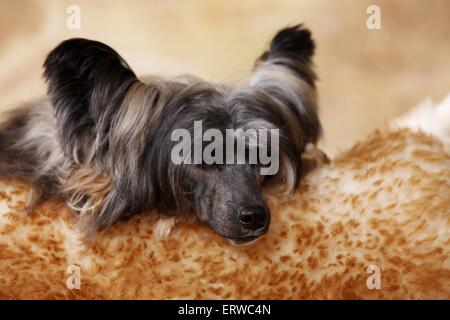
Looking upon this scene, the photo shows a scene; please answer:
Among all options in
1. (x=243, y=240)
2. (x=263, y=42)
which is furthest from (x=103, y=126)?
(x=263, y=42)

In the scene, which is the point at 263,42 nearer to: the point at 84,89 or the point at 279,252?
the point at 84,89

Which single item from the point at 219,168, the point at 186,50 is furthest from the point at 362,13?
the point at 219,168

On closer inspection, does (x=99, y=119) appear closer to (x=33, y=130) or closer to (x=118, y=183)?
(x=118, y=183)

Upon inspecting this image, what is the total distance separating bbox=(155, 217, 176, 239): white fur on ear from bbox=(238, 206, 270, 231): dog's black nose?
11.7 inches

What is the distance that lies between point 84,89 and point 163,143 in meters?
0.36

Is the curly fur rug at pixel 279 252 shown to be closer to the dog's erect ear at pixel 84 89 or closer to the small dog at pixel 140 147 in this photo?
the small dog at pixel 140 147

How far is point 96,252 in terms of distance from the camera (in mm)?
2352

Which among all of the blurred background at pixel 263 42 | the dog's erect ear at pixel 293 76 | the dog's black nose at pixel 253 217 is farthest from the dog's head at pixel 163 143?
the blurred background at pixel 263 42

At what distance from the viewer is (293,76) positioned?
2.74 m

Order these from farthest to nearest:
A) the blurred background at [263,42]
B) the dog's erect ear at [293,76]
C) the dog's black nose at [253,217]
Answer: the blurred background at [263,42] < the dog's erect ear at [293,76] < the dog's black nose at [253,217]

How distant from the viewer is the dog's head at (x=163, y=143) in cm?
231

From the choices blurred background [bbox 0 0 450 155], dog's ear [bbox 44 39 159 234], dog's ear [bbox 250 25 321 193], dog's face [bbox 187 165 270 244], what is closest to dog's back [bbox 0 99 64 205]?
dog's ear [bbox 44 39 159 234]

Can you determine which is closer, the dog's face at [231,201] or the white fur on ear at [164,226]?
the dog's face at [231,201]

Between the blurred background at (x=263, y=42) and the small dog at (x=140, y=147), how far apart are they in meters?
0.55
